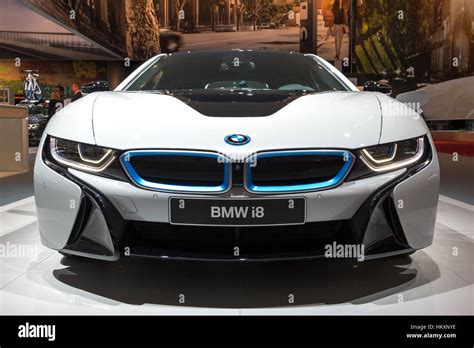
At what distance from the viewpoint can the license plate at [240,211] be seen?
175 cm

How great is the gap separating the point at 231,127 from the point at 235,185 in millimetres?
245

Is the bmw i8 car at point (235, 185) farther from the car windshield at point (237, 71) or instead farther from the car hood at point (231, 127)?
the car windshield at point (237, 71)

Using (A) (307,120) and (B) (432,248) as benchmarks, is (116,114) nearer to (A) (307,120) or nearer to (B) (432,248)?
(A) (307,120)

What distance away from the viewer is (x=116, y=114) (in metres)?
2.02

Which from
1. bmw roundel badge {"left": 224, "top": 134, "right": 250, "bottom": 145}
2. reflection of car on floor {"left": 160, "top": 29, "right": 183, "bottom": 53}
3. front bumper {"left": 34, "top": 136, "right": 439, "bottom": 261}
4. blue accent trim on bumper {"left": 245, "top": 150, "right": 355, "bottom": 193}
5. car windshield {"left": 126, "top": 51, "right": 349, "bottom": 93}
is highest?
reflection of car on floor {"left": 160, "top": 29, "right": 183, "bottom": 53}

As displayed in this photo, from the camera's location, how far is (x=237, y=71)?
318 centimetres

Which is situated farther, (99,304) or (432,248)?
(432,248)

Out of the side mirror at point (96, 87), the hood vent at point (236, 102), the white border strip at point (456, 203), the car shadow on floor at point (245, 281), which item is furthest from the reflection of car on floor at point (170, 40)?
the car shadow on floor at point (245, 281)

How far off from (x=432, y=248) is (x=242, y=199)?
1.43m

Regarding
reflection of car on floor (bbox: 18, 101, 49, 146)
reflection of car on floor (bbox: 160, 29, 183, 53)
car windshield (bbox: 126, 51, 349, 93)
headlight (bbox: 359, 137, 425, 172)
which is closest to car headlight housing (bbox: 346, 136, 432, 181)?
headlight (bbox: 359, 137, 425, 172)

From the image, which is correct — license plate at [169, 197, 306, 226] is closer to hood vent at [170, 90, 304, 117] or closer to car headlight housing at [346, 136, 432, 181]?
car headlight housing at [346, 136, 432, 181]

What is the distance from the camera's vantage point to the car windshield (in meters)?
3.05

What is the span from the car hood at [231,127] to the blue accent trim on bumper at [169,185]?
24 mm
